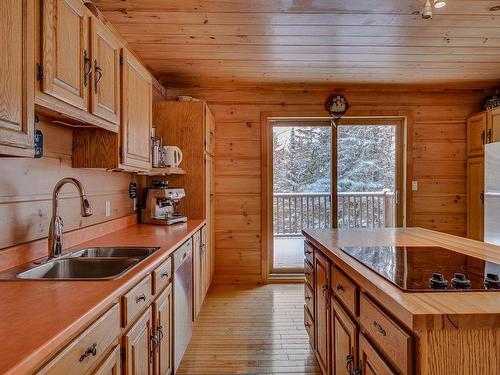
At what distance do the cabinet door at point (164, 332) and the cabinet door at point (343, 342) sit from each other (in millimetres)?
872

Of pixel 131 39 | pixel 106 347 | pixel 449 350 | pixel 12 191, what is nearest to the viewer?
pixel 449 350

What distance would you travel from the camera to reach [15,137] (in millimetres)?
1089

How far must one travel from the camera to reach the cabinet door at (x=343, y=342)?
143cm

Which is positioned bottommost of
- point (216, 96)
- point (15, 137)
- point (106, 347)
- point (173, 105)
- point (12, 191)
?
point (106, 347)

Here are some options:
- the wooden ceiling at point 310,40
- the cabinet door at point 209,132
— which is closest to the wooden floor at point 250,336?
the cabinet door at point 209,132

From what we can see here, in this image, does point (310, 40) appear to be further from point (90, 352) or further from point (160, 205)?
point (90, 352)

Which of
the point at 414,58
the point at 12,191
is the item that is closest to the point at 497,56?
the point at 414,58

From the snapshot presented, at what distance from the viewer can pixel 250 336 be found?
2711mm

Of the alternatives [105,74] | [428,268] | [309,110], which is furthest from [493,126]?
[105,74]

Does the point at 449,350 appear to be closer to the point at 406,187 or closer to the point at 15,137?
the point at 15,137

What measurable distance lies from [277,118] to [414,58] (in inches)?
61.8

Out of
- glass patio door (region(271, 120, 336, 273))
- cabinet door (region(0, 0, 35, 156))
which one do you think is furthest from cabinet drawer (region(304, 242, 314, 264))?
glass patio door (region(271, 120, 336, 273))

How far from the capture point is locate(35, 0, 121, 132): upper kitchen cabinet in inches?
49.4

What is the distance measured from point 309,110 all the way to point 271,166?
0.81m
